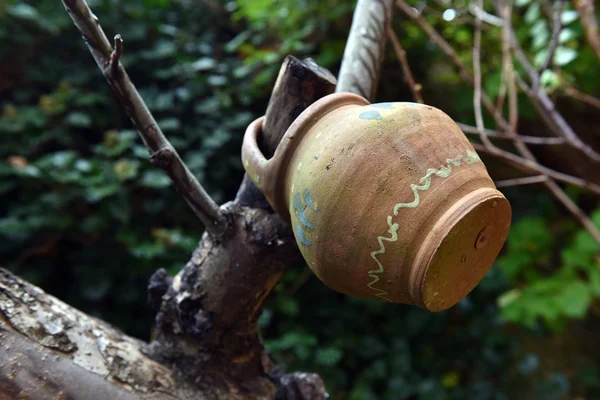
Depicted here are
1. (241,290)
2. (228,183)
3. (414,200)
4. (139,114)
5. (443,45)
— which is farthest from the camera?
(228,183)

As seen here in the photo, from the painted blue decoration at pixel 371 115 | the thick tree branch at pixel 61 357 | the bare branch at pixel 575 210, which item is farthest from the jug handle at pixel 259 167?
the bare branch at pixel 575 210

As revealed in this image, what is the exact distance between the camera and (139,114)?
53cm

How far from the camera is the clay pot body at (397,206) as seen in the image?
429mm

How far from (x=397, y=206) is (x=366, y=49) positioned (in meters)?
0.38

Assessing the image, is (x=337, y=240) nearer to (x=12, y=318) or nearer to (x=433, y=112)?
(x=433, y=112)

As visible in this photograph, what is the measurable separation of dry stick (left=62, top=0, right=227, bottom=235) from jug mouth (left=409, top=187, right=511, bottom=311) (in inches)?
11.7

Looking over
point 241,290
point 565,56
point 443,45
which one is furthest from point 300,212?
point 565,56

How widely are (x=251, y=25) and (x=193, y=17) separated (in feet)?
1.17

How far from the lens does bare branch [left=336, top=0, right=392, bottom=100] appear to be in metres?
0.69

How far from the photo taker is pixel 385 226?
0.43 m

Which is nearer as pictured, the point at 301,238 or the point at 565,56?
the point at 301,238

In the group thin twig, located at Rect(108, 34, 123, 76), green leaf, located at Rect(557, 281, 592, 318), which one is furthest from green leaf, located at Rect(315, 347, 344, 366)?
thin twig, located at Rect(108, 34, 123, 76)

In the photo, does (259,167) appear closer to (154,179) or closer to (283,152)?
(283,152)

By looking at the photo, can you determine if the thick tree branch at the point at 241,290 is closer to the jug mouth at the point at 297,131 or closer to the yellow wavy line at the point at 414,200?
the jug mouth at the point at 297,131
